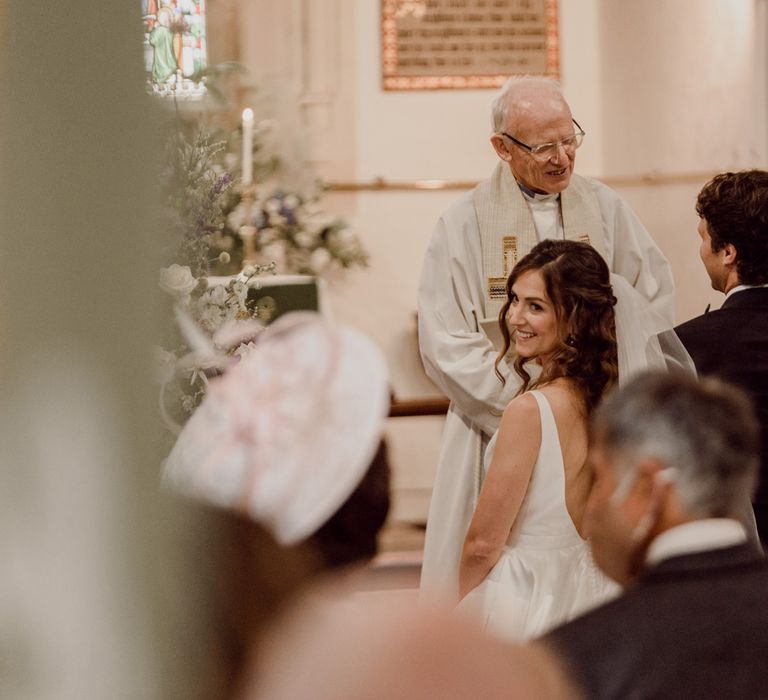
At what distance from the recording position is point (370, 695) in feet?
2.46

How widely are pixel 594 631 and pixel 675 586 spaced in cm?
13

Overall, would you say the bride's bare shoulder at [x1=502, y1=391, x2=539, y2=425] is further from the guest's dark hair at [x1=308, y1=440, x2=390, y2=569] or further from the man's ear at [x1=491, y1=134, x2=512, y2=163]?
the guest's dark hair at [x1=308, y1=440, x2=390, y2=569]

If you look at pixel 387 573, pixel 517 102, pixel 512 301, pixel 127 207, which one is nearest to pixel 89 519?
pixel 127 207

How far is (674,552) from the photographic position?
1.65 meters

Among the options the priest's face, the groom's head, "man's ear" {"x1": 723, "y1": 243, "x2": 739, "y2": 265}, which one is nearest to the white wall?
the priest's face

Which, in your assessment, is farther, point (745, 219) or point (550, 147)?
point (550, 147)

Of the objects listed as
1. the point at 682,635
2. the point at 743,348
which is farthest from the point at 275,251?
the point at 682,635

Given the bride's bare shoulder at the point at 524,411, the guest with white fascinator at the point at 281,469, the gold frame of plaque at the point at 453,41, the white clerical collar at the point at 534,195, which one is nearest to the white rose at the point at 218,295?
the bride's bare shoulder at the point at 524,411

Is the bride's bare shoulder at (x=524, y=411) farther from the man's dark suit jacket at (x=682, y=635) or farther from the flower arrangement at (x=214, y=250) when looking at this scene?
the man's dark suit jacket at (x=682, y=635)

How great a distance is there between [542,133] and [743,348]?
1009 mm

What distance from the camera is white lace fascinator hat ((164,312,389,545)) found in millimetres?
797

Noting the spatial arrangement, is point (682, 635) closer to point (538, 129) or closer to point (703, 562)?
point (703, 562)

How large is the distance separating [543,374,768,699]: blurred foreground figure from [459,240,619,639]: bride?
105 cm

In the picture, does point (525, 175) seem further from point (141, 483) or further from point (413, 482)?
point (413, 482)
